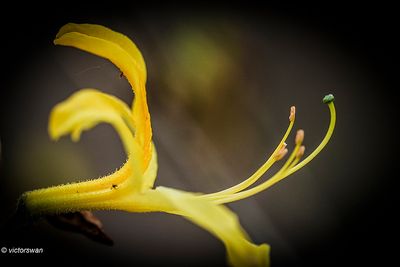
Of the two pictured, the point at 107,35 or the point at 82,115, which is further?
the point at 107,35

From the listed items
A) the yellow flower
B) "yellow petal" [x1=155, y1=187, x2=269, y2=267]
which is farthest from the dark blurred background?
"yellow petal" [x1=155, y1=187, x2=269, y2=267]

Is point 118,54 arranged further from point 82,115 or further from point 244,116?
point 244,116

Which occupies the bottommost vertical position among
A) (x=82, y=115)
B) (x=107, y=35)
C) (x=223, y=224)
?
(x=223, y=224)

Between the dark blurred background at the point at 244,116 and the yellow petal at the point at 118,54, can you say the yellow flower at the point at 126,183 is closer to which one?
the yellow petal at the point at 118,54

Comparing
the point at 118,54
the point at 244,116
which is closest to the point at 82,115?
A: the point at 118,54

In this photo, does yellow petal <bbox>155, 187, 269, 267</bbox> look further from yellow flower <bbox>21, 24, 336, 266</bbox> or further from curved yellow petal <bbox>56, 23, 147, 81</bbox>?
curved yellow petal <bbox>56, 23, 147, 81</bbox>
